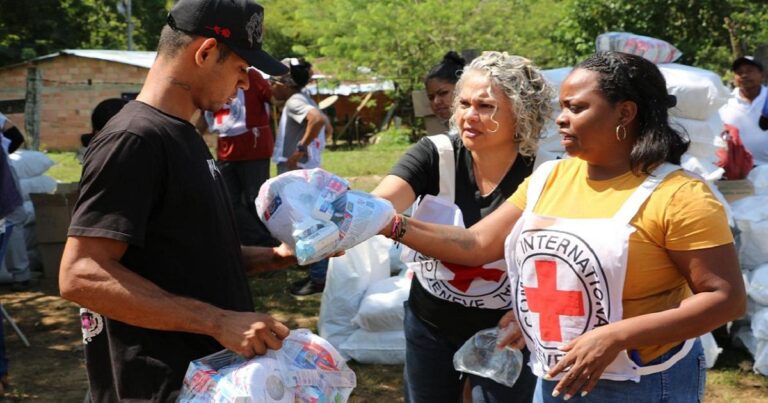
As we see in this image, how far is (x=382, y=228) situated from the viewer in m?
2.24

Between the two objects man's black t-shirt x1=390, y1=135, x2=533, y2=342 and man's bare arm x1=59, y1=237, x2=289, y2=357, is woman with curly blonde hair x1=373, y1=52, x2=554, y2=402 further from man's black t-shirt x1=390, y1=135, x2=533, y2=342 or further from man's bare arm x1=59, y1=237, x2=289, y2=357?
man's bare arm x1=59, y1=237, x2=289, y2=357

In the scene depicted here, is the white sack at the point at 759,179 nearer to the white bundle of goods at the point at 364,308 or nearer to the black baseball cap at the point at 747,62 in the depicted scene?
the black baseball cap at the point at 747,62

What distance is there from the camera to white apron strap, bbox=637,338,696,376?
205 cm

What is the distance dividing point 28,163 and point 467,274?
6661mm

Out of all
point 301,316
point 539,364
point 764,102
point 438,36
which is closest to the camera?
point 539,364

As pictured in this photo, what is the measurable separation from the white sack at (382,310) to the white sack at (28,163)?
4.50 meters

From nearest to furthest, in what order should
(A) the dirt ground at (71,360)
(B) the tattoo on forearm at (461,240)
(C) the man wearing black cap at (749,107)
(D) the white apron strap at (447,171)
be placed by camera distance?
(B) the tattoo on forearm at (461,240) → (D) the white apron strap at (447,171) → (A) the dirt ground at (71,360) → (C) the man wearing black cap at (749,107)

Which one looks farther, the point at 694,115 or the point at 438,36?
the point at 438,36

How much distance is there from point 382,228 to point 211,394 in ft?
2.43

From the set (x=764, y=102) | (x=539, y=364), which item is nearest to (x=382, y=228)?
(x=539, y=364)

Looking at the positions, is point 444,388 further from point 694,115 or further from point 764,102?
point 764,102

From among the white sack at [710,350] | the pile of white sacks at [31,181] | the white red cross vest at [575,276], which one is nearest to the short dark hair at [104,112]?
the white red cross vest at [575,276]

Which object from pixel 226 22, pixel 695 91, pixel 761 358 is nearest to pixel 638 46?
pixel 695 91

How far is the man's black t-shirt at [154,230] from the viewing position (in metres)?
1.68
